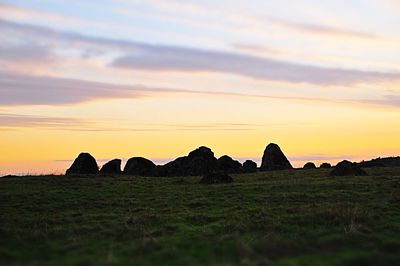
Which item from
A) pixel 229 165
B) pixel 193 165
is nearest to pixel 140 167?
pixel 193 165

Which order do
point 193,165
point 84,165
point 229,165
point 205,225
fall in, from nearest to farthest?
point 205,225 → point 84,165 → point 193,165 → point 229,165

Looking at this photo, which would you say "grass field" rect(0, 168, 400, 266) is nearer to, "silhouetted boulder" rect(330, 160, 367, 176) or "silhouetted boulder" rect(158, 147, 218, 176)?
"silhouetted boulder" rect(330, 160, 367, 176)

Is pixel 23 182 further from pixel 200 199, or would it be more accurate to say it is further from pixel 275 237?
pixel 275 237

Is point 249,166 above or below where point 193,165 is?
below

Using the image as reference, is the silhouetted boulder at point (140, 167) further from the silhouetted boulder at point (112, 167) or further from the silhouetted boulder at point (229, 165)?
the silhouetted boulder at point (229, 165)

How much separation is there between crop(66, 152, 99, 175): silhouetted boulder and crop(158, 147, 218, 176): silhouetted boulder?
8.83 meters

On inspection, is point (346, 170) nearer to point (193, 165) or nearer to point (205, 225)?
point (193, 165)

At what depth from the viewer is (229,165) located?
69.8 meters

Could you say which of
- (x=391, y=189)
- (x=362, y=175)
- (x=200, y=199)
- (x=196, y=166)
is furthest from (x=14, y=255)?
(x=196, y=166)

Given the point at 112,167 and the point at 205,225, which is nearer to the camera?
the point at 205,225

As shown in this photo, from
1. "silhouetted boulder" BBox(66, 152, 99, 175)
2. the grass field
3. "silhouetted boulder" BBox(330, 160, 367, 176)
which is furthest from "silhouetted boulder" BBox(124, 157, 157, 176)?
the grass field

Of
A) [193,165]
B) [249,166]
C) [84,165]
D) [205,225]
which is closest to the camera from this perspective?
[205,225]

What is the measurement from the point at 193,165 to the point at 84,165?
14476 millimetres

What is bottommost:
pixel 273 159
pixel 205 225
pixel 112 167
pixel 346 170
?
pixel 205 225
